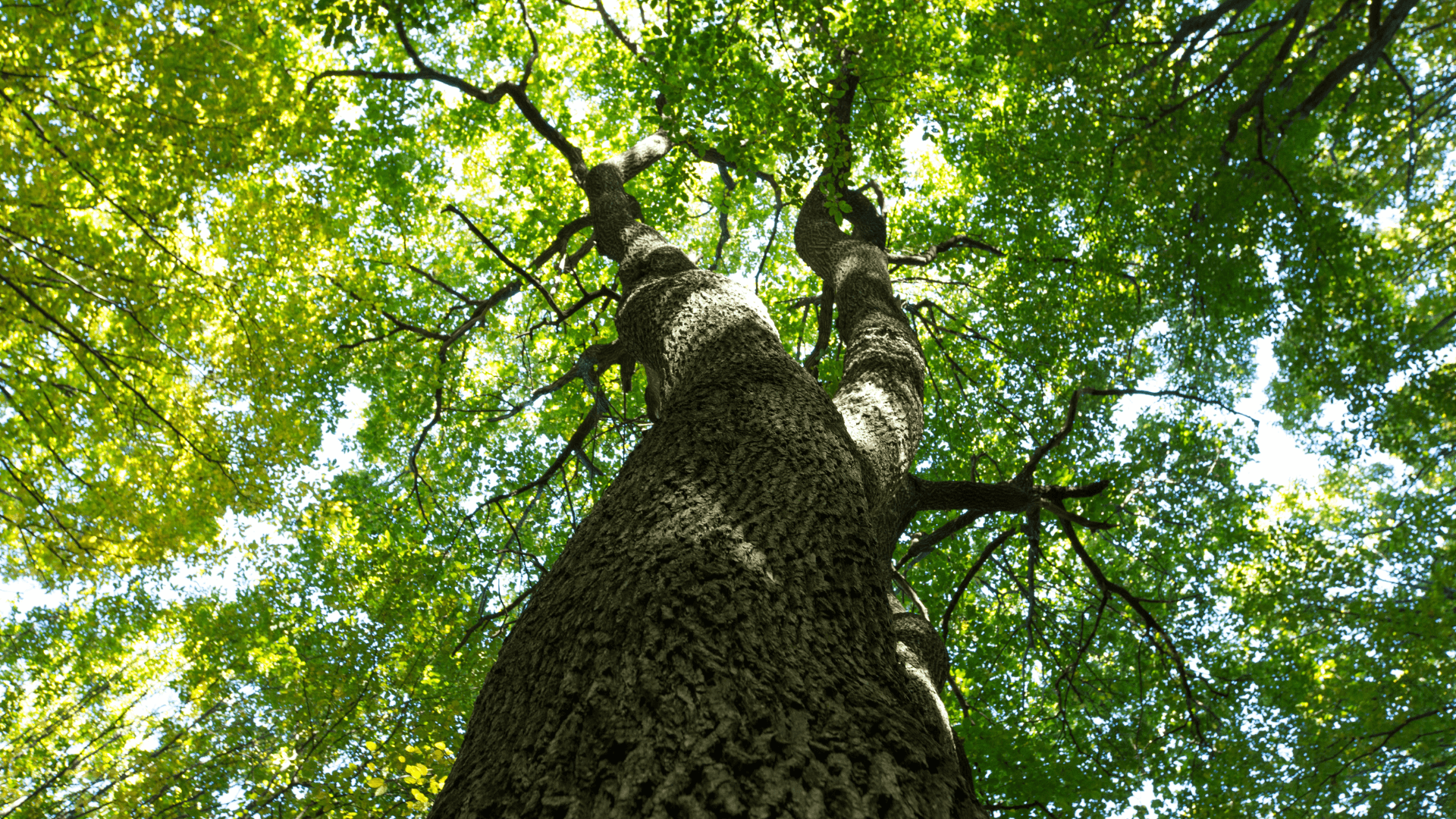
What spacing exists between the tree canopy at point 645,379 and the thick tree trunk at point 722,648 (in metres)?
2.22

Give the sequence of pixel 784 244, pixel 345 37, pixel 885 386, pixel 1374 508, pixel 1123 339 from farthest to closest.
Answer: pixel 1374 508 → pixel 784 244 → pixel 1123 339 → pixel 345 37 → pixel 885 386

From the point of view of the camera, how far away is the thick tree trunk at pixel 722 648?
3.84 feet

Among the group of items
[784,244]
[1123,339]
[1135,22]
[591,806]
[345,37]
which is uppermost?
[784,244]

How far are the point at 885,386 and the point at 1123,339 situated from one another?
19.0 feet

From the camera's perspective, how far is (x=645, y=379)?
6.48m

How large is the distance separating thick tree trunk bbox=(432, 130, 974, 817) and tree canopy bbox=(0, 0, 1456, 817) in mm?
2224

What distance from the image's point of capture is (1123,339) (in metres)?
7.94

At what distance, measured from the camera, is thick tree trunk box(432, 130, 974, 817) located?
3.84 ft

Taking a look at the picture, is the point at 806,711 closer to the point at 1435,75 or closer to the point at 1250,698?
the point at 1435,75

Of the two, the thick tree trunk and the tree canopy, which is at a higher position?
the tree canopy

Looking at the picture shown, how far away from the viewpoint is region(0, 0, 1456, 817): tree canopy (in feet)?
16.6

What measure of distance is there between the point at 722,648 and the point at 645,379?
515cm

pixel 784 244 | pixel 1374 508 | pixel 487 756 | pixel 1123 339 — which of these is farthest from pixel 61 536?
pixel 1374 508

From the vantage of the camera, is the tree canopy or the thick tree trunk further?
the tree canopy
